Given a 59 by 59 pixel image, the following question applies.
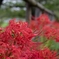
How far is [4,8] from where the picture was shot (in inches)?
253

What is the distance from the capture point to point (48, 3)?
7.18 metres

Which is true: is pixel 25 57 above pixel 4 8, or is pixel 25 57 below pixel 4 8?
above

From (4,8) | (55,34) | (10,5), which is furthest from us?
(4,8)

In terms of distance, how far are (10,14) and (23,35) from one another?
5.52m

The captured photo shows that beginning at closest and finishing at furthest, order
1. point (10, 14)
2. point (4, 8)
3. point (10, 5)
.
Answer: point (10, 5)
point (4, 8)
point (10, 14)

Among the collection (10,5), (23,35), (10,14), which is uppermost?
(23,35)

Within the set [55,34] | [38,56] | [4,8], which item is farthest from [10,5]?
[38,56]

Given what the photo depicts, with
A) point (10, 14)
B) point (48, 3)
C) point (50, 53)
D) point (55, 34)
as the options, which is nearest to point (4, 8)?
point (10, 14)

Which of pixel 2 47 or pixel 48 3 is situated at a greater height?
pixel 2 47

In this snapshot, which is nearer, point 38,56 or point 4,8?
point 38,56

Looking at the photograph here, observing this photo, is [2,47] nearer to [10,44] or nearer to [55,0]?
[10,44]

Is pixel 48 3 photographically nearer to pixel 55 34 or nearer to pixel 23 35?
pixel 55 34

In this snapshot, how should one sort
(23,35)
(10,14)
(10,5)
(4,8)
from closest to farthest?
(23,35) → (10,5) → (4,8) → (10,14)

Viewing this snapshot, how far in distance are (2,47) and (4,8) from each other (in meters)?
5.05
